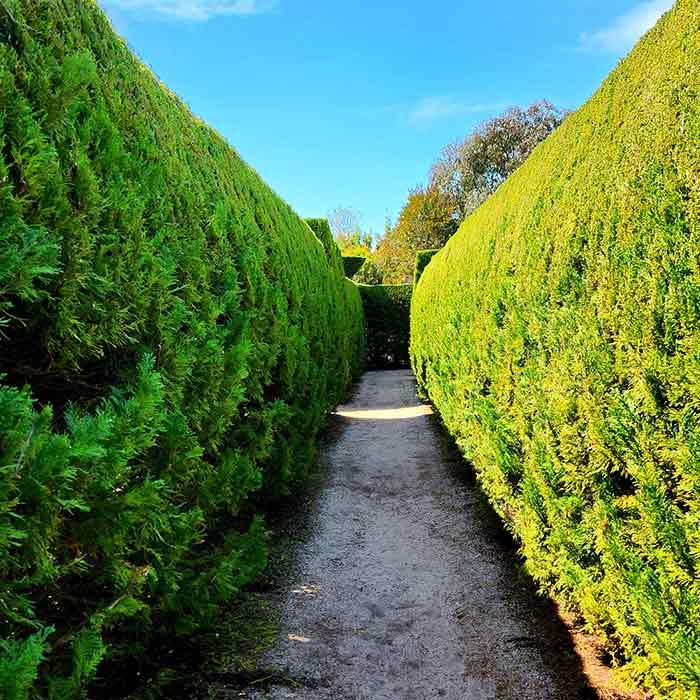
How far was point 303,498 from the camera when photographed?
623 centimetres

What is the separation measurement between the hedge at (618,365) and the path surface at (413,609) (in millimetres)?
391

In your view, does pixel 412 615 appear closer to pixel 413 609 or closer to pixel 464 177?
pixel 413 609

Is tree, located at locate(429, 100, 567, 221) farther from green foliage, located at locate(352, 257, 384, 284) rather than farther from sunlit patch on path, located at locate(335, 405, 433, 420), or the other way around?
sunlit patch on path, located at locate(335, 405, 433, 420)

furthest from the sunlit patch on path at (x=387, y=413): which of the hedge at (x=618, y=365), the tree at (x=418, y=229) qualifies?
the tree at (x=418, y=229)

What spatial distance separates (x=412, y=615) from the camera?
3.82 metres

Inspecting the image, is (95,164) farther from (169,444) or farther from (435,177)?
(435,177)

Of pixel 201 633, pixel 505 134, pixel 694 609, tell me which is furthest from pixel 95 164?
pixel 505 134

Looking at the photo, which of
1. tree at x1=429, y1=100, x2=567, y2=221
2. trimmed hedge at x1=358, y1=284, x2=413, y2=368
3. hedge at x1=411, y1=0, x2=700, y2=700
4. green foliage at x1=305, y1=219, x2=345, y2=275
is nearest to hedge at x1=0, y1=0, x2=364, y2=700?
hedge at x1=411, y1=0, x2=700, y2=700

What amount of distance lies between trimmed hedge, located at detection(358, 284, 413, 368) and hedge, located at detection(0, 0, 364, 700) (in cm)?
2111

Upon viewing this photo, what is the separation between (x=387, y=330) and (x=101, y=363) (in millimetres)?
22941

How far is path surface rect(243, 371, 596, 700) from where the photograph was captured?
3.07 metres

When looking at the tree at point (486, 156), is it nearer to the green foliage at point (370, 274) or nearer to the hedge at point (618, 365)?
the green foliage at point (370, 274)

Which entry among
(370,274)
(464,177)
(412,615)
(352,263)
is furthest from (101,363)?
(464,177)

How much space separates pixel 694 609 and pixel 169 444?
2.22 m
